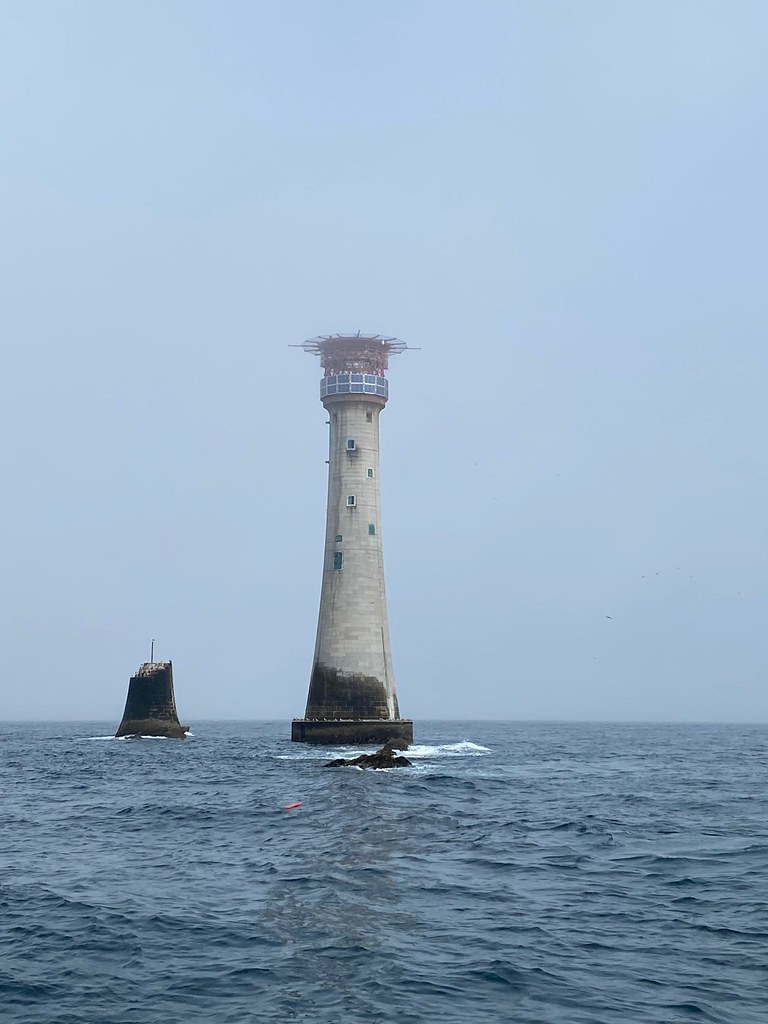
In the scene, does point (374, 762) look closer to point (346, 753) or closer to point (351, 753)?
point (351, 753)

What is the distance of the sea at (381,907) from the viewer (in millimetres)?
16688

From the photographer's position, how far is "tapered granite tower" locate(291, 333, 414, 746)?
2955 inches

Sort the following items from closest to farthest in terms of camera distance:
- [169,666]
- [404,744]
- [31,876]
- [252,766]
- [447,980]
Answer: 1. [447,980]
2. [31,876]
3. [252,766]
4. [404,744]
5. [169,666]

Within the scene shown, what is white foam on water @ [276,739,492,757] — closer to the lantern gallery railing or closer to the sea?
the sea

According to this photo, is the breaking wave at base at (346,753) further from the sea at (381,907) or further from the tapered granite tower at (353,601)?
the sea at (381,907)

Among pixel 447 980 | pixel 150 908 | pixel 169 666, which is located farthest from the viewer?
pixel 169 666

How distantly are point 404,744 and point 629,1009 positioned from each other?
60079mm

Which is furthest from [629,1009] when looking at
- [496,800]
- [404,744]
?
[404,744]

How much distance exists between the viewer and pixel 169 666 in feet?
340

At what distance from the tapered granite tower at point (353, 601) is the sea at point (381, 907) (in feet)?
89.7

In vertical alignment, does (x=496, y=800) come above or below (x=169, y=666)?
below

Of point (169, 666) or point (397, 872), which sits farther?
point (169, 666)

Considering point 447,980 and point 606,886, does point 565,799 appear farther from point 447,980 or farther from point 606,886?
point 447,980

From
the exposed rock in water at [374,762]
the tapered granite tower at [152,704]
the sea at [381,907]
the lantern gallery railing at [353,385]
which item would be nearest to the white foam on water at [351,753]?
the exposed rock in water at [374,762]
